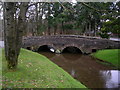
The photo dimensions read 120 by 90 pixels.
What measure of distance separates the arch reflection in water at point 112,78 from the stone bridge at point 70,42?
9051 mm

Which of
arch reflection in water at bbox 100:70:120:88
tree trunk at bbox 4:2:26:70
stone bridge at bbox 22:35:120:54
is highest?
tree trunk at bbox 4:2:26:70

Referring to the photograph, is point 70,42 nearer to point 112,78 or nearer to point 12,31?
point 112,78

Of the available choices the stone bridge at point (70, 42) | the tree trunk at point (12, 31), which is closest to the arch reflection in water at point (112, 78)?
the tree trunk at point (12, 31)

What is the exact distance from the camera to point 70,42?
80.8 ft

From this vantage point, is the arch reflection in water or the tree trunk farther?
the arch reflection in water

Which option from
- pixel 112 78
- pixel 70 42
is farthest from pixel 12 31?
pixel 70 42

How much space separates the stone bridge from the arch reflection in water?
9051mm

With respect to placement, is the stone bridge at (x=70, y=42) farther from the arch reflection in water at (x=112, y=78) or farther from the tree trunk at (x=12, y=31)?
the tree trunk at (x=12, y=31)

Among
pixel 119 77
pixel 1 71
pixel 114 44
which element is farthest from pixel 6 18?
pixel 114 44

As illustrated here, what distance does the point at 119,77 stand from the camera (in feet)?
39.5

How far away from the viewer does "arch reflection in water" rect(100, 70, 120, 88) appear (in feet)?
33.2

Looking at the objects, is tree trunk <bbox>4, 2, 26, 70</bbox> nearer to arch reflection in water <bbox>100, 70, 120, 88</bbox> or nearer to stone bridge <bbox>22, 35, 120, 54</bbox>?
arch reflection in water <bbox>100, 70, 120, 88</bbox>

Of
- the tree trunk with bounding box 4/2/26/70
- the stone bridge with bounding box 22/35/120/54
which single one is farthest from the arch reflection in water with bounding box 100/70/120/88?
the stone bridge with bounding box 22/35/120/54

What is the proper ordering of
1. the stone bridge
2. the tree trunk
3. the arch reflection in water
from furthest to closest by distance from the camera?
the stone bridge
the arch reflection in water
the tree trunk
